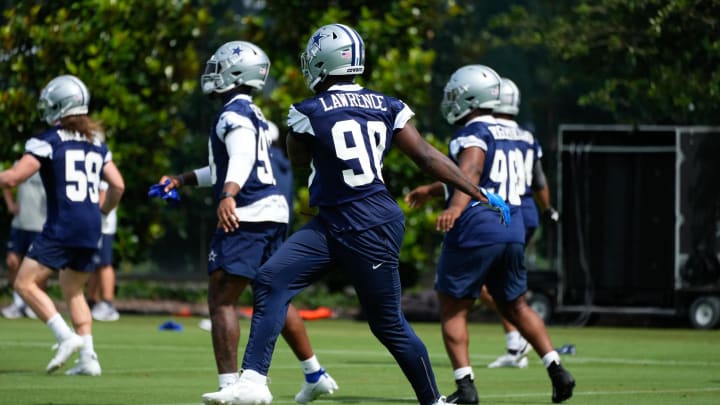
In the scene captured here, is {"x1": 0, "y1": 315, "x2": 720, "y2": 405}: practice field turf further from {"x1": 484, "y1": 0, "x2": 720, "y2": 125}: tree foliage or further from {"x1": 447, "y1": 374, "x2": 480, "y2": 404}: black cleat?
{"x1": 484, "y1": 0, "x2": 720, "y2": 125}: tree foliage

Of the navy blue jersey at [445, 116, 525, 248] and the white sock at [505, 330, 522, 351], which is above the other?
the navy blue jersey at [445, 116, 525, 248]

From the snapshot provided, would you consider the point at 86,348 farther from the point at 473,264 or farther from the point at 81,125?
the point at 473,264

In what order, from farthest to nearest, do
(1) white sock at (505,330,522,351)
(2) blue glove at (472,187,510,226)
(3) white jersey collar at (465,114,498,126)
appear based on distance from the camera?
(1) white sock at (505,330,522,351) < (3) white jersey collar at (465,114,498,126) < (2) blue glove at (472,187,510,226)

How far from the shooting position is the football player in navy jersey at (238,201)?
9.28m

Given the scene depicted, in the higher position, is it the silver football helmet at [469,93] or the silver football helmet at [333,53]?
the silver football helmet at [333,53]

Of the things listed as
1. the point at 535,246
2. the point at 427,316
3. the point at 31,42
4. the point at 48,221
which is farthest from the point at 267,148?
the point at 535,246

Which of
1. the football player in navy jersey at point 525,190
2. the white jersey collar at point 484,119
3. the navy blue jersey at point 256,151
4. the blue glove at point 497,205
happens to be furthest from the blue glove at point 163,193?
the football player in navy jersey at point 525,190

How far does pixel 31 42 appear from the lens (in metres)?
22.3

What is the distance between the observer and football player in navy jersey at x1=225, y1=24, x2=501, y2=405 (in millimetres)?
8078

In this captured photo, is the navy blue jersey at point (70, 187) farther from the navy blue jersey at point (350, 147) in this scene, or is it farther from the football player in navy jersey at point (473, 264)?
the navy blue jersey at point (350, 147)

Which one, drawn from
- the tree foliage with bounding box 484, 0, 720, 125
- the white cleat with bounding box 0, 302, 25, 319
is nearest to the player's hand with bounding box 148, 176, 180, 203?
the tree foliage with bounding box 484, 0, 720, 125

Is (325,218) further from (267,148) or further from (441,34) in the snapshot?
(441,34)

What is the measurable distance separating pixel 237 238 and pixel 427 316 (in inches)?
469

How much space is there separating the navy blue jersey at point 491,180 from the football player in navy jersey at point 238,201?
1277 mm
